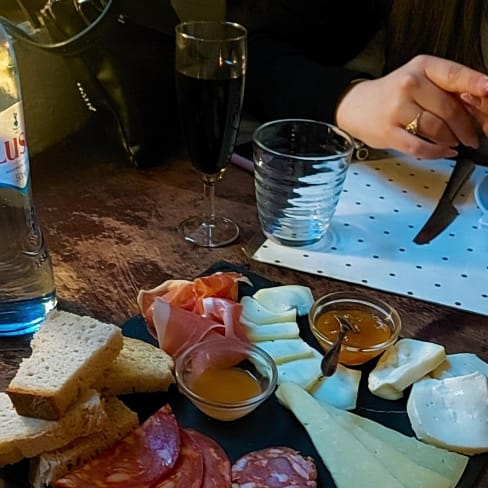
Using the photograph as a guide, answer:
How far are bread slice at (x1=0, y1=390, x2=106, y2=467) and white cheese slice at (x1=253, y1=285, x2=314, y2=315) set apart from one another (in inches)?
10.1

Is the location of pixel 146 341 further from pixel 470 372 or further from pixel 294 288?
pixel 470 372

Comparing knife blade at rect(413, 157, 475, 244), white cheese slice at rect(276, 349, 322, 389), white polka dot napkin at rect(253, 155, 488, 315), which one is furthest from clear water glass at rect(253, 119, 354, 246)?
white cheese slice at rect(276, 349, 322, 389)

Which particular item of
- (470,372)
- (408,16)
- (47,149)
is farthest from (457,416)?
(408,16)

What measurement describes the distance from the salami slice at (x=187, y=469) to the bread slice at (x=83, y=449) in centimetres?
5

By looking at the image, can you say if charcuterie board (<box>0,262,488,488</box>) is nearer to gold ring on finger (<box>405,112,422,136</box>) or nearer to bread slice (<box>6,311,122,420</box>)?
bread slice (<box>6,311,122,420</box>)

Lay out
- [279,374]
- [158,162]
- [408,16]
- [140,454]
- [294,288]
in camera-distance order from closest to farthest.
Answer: [140,454], [279,374], [294,288], [158,162], [408,16]

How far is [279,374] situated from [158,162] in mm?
502

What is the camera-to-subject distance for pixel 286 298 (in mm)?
879

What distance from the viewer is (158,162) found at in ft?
3.92

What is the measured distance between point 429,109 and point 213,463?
2.07 feet

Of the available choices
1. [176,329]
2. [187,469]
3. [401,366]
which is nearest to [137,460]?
[187,469]

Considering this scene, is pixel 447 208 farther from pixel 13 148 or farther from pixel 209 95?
pixel 13 148

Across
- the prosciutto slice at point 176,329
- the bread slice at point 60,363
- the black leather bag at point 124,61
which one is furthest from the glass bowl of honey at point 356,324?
the black leather bag at point 124,61

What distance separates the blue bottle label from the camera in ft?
→ 2.44
